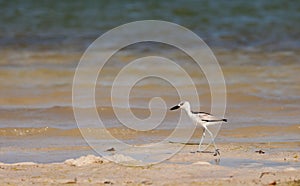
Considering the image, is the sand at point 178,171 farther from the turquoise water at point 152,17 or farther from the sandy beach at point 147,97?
the turquoise water at point 152,17

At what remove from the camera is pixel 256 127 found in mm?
8789

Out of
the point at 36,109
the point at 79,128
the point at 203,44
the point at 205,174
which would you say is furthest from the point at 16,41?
the point at 205,174

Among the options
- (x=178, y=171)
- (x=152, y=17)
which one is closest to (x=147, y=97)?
(x=178, y=171)

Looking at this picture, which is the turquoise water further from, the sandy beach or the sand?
the sand

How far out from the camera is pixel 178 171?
623 cm

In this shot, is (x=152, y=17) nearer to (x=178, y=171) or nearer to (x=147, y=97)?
(x=147, y=97)

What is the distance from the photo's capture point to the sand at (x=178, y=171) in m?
5.84

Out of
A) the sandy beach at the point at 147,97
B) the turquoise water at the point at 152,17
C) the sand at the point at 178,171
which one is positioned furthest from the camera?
the turquoise water at the point at 152,17

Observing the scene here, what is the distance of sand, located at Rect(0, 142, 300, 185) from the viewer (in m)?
5.84

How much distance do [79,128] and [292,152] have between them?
8.87 ft

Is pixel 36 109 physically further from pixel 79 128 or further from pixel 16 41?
pixel 16 41

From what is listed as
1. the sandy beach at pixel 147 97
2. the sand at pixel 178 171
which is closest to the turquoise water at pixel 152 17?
the sandy beach at pixel 147 97

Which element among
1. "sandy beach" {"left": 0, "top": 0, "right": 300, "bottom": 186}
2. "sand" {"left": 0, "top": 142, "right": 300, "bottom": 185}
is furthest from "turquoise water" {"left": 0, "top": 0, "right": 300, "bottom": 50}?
"sand" {"left": 0, "top": 142, "right": 300, "bottom": 185}

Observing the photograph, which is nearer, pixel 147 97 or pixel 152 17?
pixel 147 97
